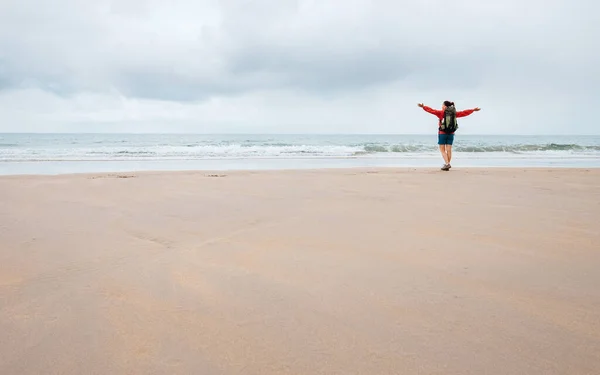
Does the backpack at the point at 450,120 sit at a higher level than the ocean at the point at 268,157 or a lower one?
higher

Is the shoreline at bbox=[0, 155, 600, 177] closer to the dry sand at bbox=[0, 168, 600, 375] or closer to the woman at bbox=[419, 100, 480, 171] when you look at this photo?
the woman at bbox=[419, 100, 480, 171]

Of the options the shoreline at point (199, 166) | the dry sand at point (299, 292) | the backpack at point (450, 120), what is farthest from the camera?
the shoreline at point (199, 166)

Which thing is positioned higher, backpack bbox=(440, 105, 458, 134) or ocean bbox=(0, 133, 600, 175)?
backpack bbox=(440, 105, 458, 134)

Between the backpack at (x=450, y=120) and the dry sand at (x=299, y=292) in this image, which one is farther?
the backpack at (x=450, y=120)

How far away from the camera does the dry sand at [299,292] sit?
123 cm

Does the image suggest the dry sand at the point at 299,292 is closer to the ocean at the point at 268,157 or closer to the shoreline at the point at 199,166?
the shoreline at the point at 199,166

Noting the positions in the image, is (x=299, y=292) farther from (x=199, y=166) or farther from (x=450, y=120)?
(x=199, y=166)

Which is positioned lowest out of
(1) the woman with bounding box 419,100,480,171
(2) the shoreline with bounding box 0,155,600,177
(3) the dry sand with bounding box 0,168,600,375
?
(3) the dry sand with bounding box 0,168,600,375

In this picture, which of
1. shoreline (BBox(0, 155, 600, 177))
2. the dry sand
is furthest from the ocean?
the dry sand

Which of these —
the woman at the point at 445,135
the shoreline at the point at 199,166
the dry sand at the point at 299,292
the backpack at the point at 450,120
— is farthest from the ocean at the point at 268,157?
the dry sand at the point at 299,292

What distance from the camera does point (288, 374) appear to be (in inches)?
45.2

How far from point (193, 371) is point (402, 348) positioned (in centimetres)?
70

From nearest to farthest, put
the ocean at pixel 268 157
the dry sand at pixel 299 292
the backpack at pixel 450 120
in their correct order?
the dry sand at pixel 299 292 < the backpack at pixel 450 120 < the ocean at pixel 268 157

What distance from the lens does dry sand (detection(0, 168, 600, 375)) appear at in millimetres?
1226
